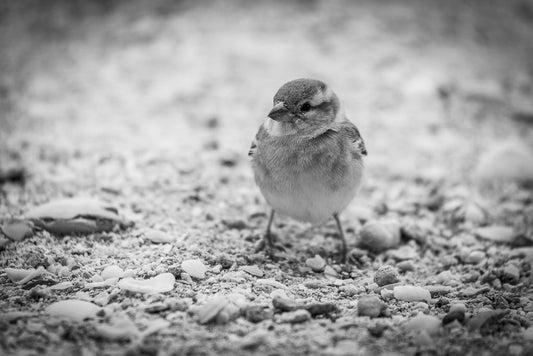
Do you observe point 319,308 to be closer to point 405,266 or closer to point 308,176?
point 308,176

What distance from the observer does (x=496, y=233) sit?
5.13 metres

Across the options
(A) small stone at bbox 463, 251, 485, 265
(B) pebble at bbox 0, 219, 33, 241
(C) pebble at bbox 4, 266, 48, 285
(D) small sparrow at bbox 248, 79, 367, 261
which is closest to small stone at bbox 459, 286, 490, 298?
(A) small stone at bbox 463, 251, 485, 265

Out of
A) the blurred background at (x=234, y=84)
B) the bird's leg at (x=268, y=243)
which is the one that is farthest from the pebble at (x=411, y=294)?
the blurred background at (x=234, y=84)

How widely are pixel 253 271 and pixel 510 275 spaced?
175cm

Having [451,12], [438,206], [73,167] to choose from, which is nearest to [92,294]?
[73,167]

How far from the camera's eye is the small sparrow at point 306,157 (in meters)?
4.46

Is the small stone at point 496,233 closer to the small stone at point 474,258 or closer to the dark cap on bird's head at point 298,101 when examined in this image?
the small stone at point 474,258

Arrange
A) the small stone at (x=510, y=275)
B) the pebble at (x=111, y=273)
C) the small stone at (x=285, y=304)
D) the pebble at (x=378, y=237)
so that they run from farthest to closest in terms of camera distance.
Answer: the pebble at (x=378, y=237) < the small stone at (x=510, y=275) < the pebble at (x=111, y=273) < the small stone at (x=285, y=304)

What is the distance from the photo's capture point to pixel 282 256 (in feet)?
15.4

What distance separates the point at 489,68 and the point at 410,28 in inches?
49.2

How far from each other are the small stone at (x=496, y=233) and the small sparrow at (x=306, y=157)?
47.1 inches

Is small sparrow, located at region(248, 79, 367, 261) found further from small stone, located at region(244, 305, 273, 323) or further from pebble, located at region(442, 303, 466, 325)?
pebble, located at region(442, 303, 466, 325)

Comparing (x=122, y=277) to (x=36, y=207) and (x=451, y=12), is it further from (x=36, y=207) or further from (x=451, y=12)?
(x=451, y=12)

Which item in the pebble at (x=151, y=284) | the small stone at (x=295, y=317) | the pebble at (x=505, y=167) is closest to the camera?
the small stone at (x=295, y=317)
